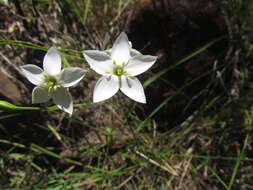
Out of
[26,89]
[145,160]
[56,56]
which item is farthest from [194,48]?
[26,89]

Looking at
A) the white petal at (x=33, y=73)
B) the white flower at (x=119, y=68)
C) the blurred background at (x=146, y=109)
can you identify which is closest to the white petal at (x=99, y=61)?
the white flower at (x=119, y=68)

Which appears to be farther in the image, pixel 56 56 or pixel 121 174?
pixel 121 174

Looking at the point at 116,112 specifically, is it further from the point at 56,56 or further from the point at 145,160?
the point at 56,56

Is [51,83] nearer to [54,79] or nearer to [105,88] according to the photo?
[54,79]

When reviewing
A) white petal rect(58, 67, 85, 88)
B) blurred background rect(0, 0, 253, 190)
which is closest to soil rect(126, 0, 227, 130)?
blurred background rect(0, 0, 253, 190)

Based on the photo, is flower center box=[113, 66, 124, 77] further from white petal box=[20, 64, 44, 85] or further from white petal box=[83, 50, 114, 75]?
white petal box=[20, 64, 44, 85]
